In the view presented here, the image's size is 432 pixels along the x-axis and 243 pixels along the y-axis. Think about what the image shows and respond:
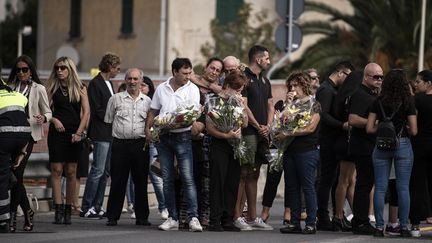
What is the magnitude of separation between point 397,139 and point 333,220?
1621mm

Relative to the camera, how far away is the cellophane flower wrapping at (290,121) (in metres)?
14.9

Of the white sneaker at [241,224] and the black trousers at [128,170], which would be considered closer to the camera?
the white sneaker at [241,224]

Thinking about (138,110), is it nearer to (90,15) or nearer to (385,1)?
(385,1)

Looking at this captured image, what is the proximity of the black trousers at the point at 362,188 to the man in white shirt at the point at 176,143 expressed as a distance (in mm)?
1815

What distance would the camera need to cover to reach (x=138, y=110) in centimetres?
1576

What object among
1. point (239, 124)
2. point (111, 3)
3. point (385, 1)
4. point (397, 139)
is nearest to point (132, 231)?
point (239, 124)

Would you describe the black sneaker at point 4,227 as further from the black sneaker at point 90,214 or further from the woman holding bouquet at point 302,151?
the woman holding bouquet at point 302,151

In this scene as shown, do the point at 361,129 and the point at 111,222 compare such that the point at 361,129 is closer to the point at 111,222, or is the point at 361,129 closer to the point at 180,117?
the point at 180,117

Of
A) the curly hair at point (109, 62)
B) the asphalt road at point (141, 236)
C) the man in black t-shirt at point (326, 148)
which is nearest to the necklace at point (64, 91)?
the curly hair at point (109, 62)

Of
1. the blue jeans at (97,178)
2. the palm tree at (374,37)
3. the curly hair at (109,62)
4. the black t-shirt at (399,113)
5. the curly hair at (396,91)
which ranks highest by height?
the palm tree at (374,37)

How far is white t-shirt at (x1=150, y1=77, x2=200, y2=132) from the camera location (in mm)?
15070

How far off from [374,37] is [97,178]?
20.0 meters

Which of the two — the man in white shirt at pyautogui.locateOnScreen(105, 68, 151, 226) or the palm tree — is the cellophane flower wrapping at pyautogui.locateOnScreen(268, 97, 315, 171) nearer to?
the man in white shirt at pyautogui.locateOnScreen(105, 68, 151, 226)

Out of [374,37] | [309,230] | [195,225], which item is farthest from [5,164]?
[374,37]
